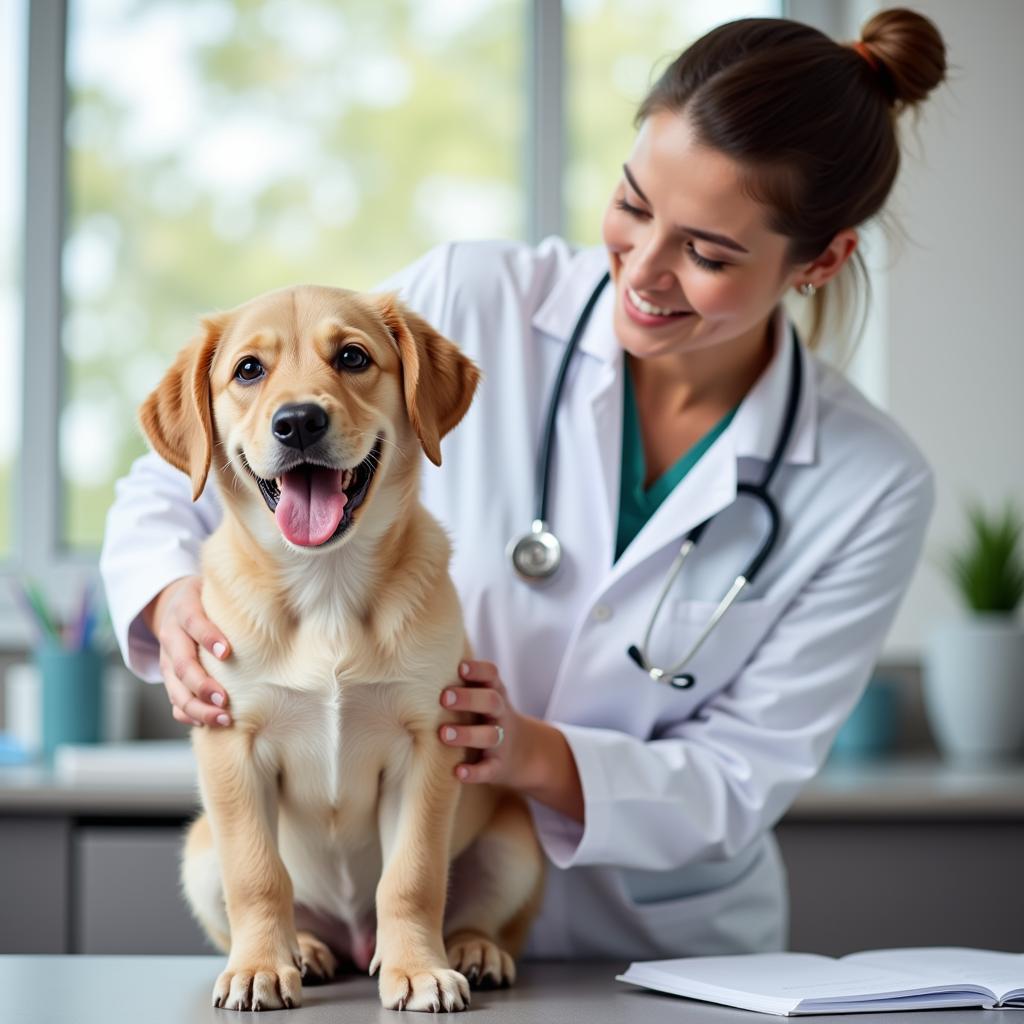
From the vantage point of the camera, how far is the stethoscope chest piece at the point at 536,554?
57.2 inches

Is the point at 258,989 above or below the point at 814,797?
above

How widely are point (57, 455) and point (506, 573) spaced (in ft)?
5.62

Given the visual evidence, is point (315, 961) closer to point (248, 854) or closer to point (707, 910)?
point (248, 854)

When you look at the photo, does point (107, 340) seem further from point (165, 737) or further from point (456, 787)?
point (456, 787)

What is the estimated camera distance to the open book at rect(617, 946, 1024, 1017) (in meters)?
1.02

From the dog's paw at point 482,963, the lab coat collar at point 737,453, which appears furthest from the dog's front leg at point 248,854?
the lab coat collar at point 737,453

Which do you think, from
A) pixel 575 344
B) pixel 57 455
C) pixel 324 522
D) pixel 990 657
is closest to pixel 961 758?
pixel 990 657

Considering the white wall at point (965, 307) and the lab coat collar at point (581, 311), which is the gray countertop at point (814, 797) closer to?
the white wall at point (965, 307)

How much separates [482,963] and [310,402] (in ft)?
1.76

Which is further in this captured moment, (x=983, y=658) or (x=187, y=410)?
(x=983, y=658)

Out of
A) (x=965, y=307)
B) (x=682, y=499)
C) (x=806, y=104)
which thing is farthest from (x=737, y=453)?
(x=965, y=307)

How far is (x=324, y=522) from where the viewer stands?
3.43 feet

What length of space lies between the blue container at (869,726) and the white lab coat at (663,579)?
40.7 inches

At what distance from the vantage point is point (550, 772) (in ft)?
4.22
